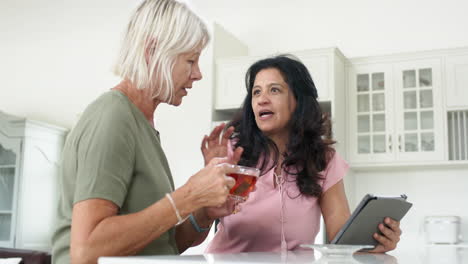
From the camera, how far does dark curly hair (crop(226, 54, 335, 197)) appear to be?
222cm

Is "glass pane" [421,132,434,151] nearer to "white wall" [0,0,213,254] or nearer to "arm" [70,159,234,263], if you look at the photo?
"white wall" [0,0,213,254]

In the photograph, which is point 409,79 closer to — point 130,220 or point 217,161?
point 217,161

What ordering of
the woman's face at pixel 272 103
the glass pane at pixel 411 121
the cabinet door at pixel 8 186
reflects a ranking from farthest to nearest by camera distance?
the cabinet door at pixel 8 186 < the glass pane at pixel 411 121 < the woman's face at pixel 272 103

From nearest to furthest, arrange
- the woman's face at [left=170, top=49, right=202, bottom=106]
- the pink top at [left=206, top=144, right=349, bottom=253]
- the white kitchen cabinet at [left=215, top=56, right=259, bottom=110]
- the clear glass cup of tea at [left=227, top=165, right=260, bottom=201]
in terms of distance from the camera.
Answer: the clear glass cup of tea at [left=227, top=165, right=260, bottom=201]
the woman's face at [left=170, top=49, right=202, bottom=106]
the pink top at [left=206, top=144, right=349, bottom=253]
the white kitchen cabinet at [left=215, top=56, right=259, bottom=110]

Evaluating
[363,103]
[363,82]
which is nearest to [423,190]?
[363,103]

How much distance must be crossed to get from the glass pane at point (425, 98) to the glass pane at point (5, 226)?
3.20m

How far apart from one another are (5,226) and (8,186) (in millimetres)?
311

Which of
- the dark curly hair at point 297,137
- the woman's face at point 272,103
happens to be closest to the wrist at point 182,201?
the dark curly hair at point 297,137

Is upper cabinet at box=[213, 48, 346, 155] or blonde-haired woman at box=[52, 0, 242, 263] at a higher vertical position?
upper cabinet at box=[213, 48, 346, 155]

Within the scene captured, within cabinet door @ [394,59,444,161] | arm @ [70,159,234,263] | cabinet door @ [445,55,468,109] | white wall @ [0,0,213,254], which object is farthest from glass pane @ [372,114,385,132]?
arm @ [70,159,234,263]

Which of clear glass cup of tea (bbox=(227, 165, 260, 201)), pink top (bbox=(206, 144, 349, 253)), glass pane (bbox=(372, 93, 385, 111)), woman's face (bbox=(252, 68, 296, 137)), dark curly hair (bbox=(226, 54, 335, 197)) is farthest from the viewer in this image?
glass pane (bbox=(372, 93, 385, 111))

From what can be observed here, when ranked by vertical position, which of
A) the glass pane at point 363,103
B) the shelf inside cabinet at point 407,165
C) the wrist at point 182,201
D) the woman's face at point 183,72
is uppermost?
the glass pane at point 363,103

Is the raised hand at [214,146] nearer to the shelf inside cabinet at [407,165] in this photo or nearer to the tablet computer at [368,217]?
the tablet computer at [368,217]

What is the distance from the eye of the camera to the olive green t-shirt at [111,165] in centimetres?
131
